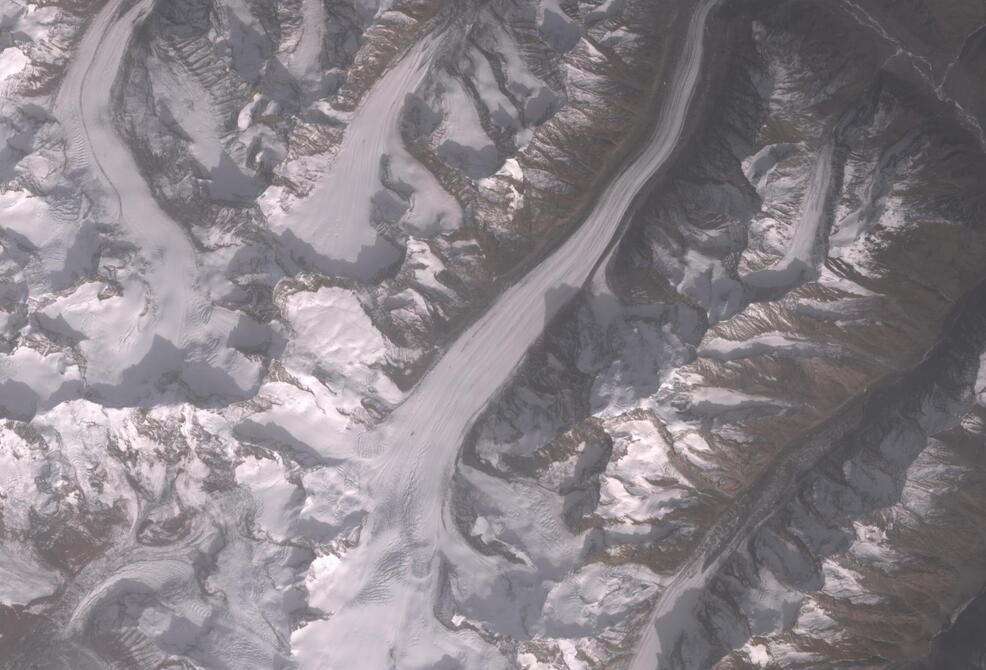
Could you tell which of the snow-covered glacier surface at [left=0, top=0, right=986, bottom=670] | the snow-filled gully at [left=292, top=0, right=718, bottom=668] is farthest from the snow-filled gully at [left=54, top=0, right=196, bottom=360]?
the snow-filled gully at [left=292, top=0, right=718, bottom=668]

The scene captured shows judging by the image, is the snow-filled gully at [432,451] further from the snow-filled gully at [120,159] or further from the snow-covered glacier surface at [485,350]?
the snow-filled gully at [120,159]

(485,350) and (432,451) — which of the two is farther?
(485,350)

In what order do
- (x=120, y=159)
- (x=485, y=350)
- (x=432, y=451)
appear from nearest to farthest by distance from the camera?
1. (x=432, y=451)
2. (x=485, y=350)
3. (x=120, y=159)

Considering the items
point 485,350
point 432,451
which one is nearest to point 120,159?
point 485,350

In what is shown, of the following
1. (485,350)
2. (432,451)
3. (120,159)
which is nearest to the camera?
(432,451)

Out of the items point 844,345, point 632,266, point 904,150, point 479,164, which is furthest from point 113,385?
point 904,150

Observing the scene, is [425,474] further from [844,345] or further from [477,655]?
[844,345]

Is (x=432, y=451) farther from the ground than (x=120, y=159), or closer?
closer

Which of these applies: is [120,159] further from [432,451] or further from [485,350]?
[432,451]
